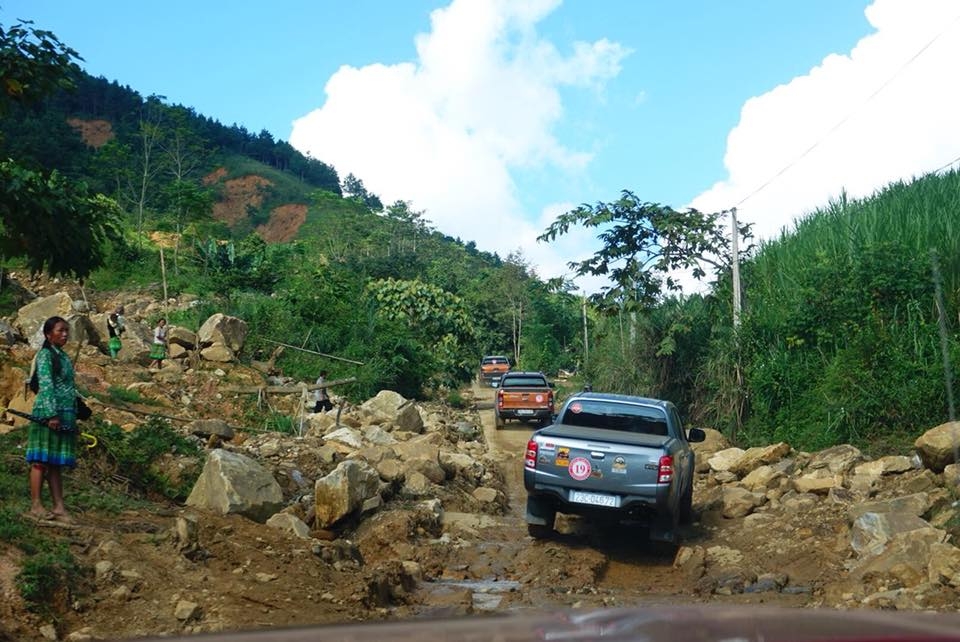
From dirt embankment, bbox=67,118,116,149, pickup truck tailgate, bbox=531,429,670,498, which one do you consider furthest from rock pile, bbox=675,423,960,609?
dirt embankment, bbox=67,118,116,149

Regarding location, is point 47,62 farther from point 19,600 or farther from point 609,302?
point 609,302

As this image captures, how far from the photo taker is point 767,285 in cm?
1977

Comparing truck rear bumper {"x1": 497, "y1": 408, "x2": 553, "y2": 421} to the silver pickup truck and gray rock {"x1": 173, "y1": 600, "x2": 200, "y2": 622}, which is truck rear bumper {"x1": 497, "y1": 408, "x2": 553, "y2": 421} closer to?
the silver pickup truck

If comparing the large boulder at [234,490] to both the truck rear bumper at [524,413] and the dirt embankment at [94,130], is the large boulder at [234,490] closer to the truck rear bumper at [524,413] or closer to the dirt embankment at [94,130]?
the truck rear bumper at [524,413]

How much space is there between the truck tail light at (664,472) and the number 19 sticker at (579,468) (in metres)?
0.74

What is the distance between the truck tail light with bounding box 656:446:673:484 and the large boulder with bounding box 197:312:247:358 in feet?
55.5

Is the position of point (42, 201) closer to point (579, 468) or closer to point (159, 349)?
point (579, 468)

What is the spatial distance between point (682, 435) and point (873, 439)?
449cm

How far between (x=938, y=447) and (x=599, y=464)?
4.52 m

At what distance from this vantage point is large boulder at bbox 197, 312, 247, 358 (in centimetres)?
2448

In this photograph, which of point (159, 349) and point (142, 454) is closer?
point (142, 454)

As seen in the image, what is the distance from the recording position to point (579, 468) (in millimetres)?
10062

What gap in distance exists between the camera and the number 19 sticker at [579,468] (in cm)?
1005

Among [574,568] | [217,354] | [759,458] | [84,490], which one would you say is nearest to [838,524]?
[574,568]
